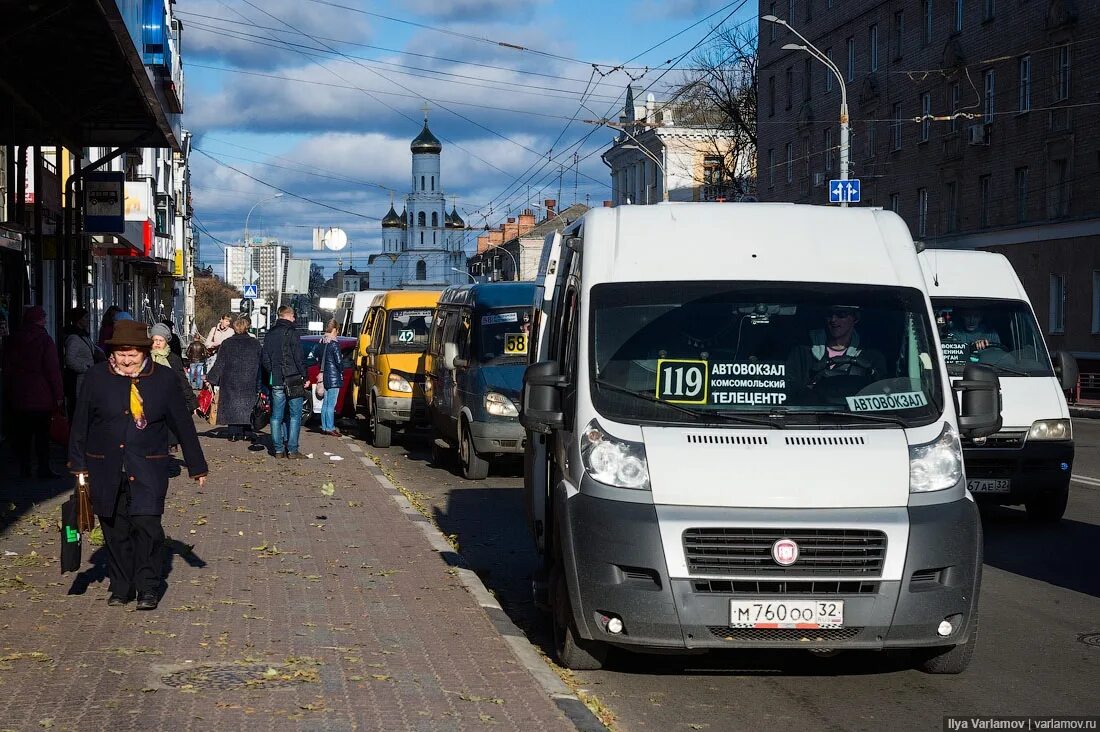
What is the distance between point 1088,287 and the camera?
3862cm

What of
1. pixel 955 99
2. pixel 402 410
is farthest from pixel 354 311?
pixel 402 410

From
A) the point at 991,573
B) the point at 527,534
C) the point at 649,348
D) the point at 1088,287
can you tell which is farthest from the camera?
the point at 1088,287

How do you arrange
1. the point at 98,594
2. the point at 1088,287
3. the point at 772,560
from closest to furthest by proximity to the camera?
the point at 772,560 < the point at 98,594 < the point at 1088,287

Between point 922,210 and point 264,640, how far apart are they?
44.2 meters

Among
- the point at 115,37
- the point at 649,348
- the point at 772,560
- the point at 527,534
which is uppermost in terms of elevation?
the point at 115,37

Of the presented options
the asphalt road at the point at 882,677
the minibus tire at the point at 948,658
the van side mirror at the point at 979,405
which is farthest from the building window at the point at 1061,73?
the minibus tire at the point at 948,658

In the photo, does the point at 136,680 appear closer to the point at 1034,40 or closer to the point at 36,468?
the point at 36,468

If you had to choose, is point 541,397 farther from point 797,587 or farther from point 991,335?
point 991,335

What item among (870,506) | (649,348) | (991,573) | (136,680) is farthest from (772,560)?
(991,573)

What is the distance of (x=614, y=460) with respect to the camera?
6480mm

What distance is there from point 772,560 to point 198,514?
7.39 meters

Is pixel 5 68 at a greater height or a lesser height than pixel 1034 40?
lesser

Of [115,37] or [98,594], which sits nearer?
[98,594]

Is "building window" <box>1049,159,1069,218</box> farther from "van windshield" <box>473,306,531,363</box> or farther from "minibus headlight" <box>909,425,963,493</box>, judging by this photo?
"minibus headlight" <box>909,425,963,493</box>
